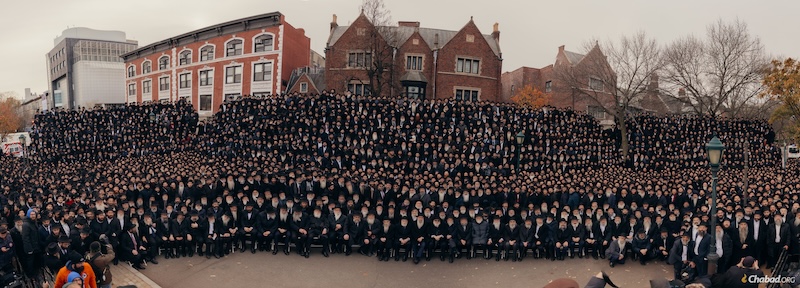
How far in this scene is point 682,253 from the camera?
11.0m

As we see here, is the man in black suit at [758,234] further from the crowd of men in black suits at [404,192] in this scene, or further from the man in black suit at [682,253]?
the man in black suit at [682,253]

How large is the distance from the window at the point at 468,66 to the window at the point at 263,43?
1616cm

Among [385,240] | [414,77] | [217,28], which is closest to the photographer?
[385,240]

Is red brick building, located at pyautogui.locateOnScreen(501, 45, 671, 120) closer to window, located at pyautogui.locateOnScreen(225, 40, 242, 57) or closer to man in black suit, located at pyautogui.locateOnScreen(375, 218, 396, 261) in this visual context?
man in black suit, located at pyautogui.locateOnScreen(375, 218, 396, 261)

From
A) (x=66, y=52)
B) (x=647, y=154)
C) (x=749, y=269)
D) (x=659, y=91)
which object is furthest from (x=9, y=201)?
(x=66, y=52)

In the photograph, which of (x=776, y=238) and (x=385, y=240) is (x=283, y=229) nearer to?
A: (x=385, y=240)

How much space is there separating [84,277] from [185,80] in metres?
39.8

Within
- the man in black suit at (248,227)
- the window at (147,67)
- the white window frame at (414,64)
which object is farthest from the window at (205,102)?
the man in black suit at (248,227)

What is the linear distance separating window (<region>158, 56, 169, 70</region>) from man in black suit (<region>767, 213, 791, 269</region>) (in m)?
48.4

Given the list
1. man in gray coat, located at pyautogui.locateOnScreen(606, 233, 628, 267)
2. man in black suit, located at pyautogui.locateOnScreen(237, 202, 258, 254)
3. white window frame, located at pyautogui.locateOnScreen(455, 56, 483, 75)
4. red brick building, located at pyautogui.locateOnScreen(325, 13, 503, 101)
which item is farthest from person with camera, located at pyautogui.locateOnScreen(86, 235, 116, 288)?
white window frame, located at pyautogui.locateOnScreen(455, 56, 483, 75)

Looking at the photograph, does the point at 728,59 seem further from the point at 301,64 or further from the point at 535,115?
the point at 301,64

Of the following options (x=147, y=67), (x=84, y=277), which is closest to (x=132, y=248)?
(x=84, y=277)

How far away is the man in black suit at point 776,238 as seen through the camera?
36.7 feet

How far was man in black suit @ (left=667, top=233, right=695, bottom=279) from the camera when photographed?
35.9ft
